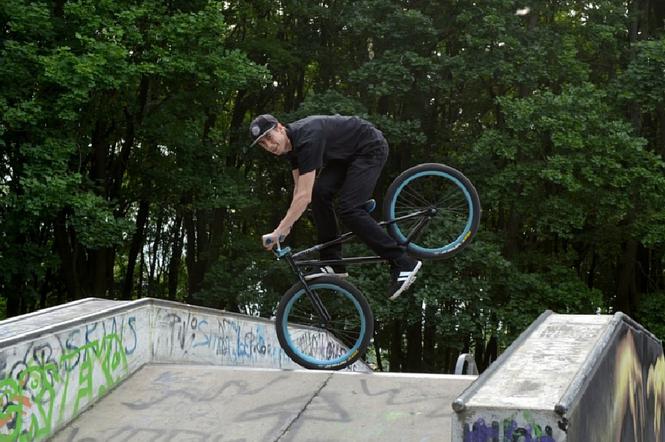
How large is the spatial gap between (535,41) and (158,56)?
993 cm

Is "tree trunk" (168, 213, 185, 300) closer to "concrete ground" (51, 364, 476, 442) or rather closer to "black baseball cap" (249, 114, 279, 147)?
"concrete ground" (51, 364, 476, 442)

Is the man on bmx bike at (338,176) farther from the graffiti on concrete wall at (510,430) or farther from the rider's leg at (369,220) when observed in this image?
the graffiti on concrete wall at (510,430)

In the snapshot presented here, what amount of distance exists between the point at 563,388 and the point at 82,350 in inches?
130

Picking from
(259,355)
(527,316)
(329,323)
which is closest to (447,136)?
(527,316)

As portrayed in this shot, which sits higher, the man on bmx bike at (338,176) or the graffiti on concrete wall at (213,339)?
the man on bmx bike at (338,176)

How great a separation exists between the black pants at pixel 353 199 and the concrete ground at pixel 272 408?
98cm

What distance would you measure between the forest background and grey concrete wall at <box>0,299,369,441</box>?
10290mm

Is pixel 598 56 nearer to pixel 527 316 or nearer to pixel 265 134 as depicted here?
pixel 527 316

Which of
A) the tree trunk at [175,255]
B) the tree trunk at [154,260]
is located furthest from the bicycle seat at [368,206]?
the tree trunk at [154,260]

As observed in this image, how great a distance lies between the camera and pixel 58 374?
16.0ft

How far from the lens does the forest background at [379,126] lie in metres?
16.9

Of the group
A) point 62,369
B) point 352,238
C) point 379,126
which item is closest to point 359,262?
point 352,238

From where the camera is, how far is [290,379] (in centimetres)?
535

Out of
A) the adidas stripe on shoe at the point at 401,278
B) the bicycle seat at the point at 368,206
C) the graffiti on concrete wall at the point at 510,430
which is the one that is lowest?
the graffiti on concrete wall at the point at 510,430
